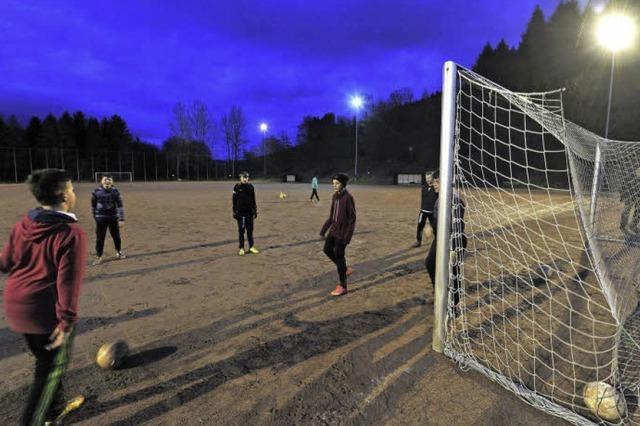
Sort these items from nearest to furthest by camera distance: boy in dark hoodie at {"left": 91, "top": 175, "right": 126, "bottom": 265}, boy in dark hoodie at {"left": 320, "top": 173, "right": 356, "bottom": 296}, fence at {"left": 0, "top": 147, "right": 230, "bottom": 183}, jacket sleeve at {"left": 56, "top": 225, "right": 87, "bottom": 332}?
jacket sleeve at {"left": 56, "top": 225, "right": 87, "bottom": 332}, boy in dark hoodie at {"left": 320, "top": 173, "right": 356, "bottom": 296}, boy in dark hoodie at {"left": 91, "top": 175, "right": 126, "bottom": 265}, fence at {"left": 0, "top": 147, "right": 230, "bottom": 183}

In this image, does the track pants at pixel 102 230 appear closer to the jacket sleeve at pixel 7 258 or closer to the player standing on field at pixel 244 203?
Result: the player standing on field at pixel 244 203

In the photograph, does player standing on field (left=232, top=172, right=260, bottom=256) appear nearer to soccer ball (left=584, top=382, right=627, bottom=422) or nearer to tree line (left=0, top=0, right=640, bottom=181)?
soccer ball (left=584, top=382, right=627, bottom=422)

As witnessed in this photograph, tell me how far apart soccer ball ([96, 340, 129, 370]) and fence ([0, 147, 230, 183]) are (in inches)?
2684

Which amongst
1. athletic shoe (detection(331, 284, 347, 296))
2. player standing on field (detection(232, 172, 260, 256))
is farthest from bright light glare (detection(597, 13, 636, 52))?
athletic shoe (detection(331, 284, 347, 296))

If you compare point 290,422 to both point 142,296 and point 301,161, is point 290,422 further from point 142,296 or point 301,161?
point 301,161

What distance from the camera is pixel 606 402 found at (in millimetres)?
2502

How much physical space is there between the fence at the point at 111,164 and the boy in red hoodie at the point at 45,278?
69.0m

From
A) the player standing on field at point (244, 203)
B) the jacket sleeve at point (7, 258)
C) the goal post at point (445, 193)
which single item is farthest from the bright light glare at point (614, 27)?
the jacket sleeve at point (7, 258)

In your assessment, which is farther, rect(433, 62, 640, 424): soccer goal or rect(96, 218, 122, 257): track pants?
rect(96, 218, 122, 257): track pants

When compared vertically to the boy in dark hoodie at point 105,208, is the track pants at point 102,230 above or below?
below

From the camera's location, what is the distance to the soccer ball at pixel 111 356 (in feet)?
10.0

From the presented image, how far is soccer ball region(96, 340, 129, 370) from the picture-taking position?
3.06 metres

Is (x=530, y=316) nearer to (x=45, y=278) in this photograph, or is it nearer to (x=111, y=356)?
(x=111, y=356)

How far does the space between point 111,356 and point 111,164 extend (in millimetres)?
74899
